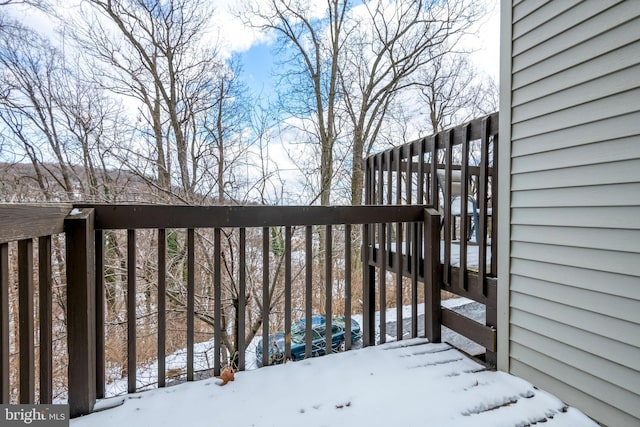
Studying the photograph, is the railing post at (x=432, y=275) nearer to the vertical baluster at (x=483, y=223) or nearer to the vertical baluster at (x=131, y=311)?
the vertical baluster at (x=483, y=223)

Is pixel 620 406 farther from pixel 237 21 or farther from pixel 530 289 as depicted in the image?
pixel 237 21

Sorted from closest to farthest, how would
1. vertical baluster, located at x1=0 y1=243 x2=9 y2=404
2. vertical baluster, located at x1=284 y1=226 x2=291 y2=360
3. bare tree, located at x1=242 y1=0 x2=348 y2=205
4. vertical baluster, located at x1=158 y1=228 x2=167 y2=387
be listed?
vertical baluster, located at x1=0 y1=243 x2=9 y2=404, vertical baluster, located at x1=158 y1=228 x2=167 y2=387, vertical baluster, located at x1=284 y1=226 x2=291 y2=360, bare tree, located at x1=242 y1=0 x2=348 y2=205

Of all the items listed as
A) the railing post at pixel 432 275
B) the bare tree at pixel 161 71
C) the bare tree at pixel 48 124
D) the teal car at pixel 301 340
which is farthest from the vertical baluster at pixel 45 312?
the bare tree at pixel 48 124

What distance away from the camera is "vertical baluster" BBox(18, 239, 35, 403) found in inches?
45.6

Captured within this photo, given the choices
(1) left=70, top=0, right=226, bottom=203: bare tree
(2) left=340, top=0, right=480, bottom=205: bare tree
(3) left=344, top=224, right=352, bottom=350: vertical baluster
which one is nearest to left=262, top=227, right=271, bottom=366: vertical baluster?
(3) left=344, top=224, right=352, bottom=350: vertical baluster

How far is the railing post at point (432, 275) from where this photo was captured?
2.15 meters

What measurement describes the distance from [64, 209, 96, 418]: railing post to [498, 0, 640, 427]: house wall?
7.29ft

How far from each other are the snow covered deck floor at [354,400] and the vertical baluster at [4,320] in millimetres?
418

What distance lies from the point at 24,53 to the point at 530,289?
25.5 ft

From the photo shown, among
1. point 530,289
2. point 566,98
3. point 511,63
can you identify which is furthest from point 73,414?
point 511,63

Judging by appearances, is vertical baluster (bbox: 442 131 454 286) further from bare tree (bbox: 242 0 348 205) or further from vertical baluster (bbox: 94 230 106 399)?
bare tree (bbox: 242 0 348 205)

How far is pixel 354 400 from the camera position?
58.8 inches

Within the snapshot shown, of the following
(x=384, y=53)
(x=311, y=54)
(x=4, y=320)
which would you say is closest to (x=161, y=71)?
(x=311, y=54)

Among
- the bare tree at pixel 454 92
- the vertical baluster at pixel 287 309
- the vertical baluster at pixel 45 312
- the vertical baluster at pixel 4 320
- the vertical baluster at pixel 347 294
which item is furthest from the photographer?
the bare tree at pixel 454 92
